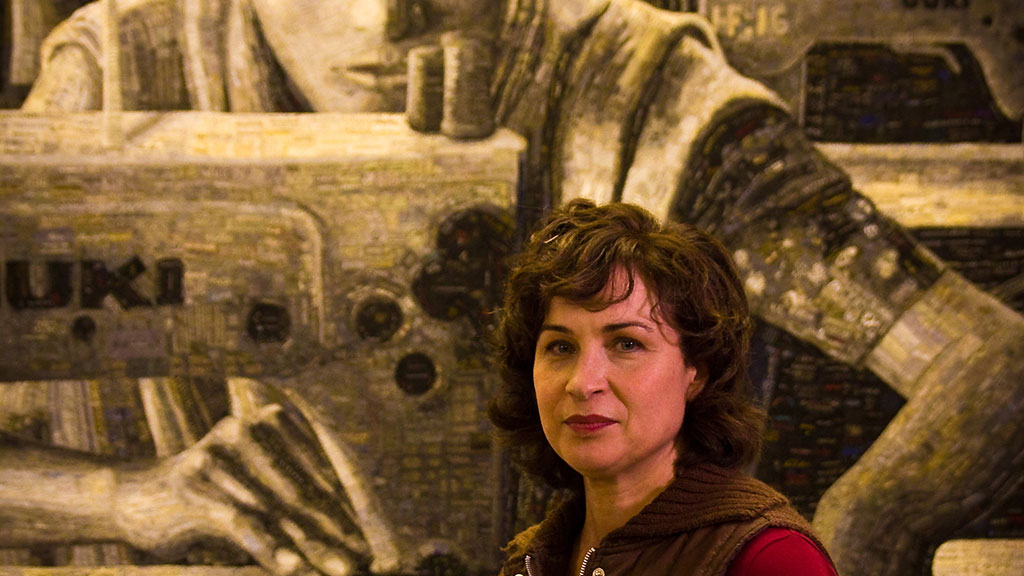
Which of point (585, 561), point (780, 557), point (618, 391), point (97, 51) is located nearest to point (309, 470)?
point (97, 51)

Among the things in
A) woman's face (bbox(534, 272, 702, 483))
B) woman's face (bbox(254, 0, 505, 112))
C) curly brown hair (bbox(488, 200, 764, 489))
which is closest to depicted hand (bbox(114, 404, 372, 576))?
woman's face (bbox(254, 0, 505, 112))

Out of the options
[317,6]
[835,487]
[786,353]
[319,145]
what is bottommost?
[835,487]

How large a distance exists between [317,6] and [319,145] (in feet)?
1.52

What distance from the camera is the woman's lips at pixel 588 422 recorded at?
4.60 ft

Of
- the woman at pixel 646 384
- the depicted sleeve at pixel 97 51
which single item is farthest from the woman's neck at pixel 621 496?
the depicted sleeve at pixel 97 51

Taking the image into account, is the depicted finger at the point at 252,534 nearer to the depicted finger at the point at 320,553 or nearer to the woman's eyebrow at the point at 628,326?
the depicted finger at the point at 320,553

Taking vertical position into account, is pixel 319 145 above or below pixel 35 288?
above

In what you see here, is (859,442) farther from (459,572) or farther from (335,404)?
(335,404)

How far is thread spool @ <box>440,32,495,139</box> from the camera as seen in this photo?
3066 millimetres

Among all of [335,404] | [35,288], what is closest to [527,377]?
[335,404]

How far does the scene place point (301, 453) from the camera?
10.2 ft

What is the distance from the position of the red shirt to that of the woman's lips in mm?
268

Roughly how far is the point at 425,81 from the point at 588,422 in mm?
1914

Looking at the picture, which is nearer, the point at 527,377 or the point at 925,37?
the point at 527,377
